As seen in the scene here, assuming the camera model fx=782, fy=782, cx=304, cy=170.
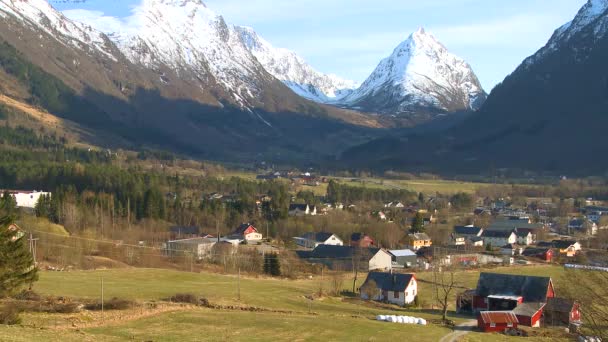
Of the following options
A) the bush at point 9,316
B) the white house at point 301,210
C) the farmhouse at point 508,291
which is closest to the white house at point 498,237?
the white house at point 301,210

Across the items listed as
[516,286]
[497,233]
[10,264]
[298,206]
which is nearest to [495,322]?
[516,286]

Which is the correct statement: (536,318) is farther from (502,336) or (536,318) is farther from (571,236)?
(571,236)

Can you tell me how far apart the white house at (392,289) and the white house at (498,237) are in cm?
4816

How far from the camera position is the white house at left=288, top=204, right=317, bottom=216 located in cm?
12041

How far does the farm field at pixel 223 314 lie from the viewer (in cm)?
3491

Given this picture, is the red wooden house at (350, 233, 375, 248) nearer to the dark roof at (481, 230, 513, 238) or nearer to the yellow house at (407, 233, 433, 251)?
the yellow house at (407, 233, 433, 251)

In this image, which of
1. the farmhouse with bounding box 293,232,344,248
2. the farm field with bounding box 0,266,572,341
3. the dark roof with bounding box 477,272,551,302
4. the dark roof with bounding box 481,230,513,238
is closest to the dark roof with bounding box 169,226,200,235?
the farmhouse with bounding box 293,232,344,248

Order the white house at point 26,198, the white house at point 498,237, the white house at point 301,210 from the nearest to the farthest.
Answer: the white house at point 26,198
the white house at point 498,237
the white house at point 301,210

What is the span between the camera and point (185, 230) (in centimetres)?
9869

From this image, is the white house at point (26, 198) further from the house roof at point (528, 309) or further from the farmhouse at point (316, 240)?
the house roof at point (528, 309)

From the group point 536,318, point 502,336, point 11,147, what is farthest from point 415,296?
point 11,147

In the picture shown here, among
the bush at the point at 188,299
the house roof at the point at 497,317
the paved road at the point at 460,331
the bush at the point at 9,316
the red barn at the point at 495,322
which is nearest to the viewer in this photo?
the bush at the point at 9,316

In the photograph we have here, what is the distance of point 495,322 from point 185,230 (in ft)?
187

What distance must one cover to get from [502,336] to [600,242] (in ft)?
213
